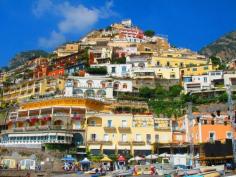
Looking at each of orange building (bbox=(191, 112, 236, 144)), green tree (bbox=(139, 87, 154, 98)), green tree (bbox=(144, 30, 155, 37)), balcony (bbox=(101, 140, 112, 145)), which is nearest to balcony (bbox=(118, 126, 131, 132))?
balcony (bbox=(101, 140, 112, 145))

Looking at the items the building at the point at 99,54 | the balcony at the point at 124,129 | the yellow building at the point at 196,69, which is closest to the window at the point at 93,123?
the balcony at the point at 124,129

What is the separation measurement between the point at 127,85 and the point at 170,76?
11569 millimetres

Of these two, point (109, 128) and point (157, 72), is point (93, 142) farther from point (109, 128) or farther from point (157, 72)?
point (157, 72)

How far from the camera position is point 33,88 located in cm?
9412

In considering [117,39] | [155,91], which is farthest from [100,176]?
[117,39]

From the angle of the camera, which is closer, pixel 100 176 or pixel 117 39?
pixel 100 176

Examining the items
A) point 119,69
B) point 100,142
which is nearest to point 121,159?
point 100,142

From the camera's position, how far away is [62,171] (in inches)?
2034

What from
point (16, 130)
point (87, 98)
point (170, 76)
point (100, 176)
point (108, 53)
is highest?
point (108, 53)

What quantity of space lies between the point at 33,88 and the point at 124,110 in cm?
2570

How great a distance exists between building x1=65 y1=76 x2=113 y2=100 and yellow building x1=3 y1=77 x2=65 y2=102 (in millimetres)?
3346

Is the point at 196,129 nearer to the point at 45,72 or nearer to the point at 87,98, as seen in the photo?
the point at 87,98

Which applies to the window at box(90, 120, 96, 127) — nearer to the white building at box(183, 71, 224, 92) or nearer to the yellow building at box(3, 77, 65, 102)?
the yellow building at box(3, 77, 65, 102)

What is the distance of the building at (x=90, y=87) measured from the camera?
8062 centimetres
